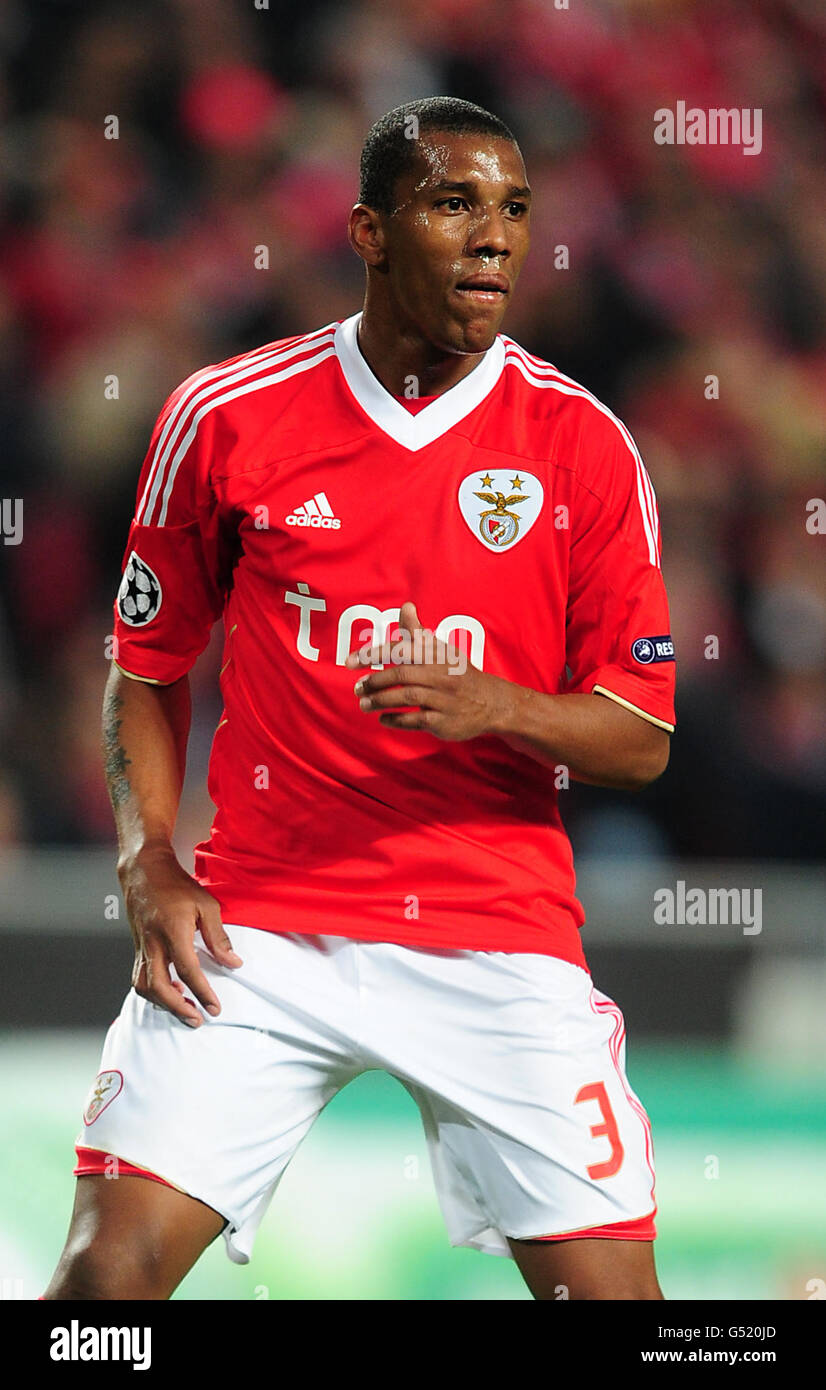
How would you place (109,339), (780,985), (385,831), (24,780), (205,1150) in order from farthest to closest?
(109,339) < (24,780) < (780,985) < (385,831) < (205,1150)

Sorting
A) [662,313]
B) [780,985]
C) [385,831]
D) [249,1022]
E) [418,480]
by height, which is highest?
[662,313]

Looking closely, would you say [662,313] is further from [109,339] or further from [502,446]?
[502,446]

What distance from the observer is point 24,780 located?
5.42 metres

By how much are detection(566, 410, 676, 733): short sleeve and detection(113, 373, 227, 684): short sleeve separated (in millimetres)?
527

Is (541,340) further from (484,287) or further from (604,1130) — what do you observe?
(604,1130)

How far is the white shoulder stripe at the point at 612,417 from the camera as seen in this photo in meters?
2.41

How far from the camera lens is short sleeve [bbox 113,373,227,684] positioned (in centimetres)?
245

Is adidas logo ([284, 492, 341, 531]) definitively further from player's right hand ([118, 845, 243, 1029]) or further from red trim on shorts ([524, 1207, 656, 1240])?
red trim on shorts ([524, 1207, 656, 1240])

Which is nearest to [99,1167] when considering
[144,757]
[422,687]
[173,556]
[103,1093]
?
[103,1093]

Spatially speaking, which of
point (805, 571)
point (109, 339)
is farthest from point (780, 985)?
point (109, 339)

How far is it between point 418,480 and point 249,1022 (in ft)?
2.57

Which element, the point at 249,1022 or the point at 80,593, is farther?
the point at 80,593

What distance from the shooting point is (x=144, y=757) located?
8.16 feet

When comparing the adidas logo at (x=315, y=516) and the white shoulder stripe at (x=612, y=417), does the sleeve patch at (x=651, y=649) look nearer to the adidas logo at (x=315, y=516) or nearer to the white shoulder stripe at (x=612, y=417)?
the white shoulder stripe at (x=612, y=417)
